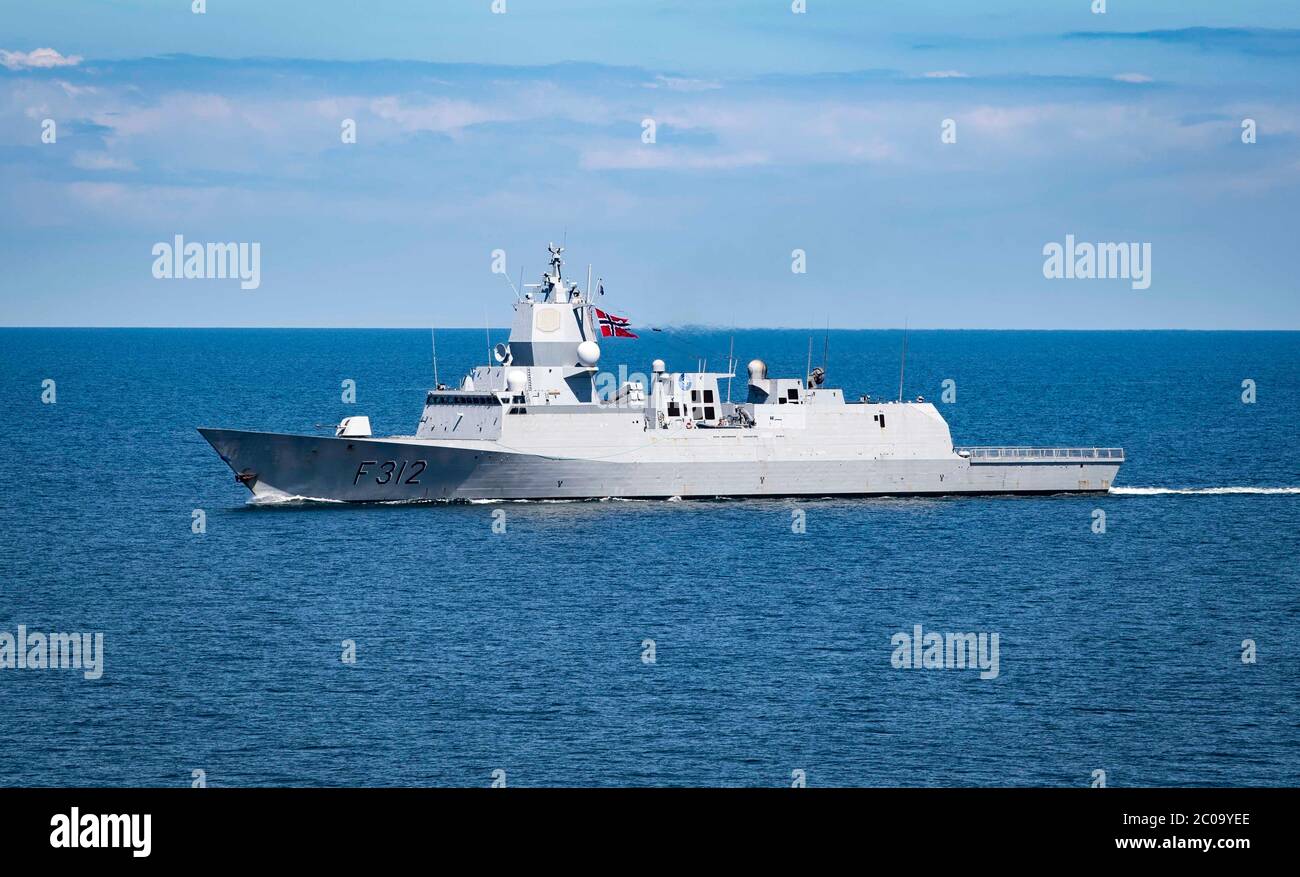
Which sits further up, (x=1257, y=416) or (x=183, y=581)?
(x=1257, y=416)

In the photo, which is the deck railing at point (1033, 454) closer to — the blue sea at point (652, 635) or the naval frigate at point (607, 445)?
the naval frigate at point (607, 445)

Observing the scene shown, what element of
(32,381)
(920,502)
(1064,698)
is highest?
(32,381)

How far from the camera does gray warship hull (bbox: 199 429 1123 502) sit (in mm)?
50719

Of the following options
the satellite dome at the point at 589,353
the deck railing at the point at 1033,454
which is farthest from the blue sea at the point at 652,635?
the satellite dome at the point at 589,353

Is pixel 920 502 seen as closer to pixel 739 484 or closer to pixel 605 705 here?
pixel 739 484

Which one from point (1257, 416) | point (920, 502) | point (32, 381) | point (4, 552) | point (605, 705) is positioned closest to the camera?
point (605, 705)

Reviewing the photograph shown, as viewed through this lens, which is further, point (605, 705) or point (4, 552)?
point (4, 552)

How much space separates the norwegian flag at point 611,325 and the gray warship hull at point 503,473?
5.00m

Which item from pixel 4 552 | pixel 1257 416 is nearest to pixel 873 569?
pixel 4 552

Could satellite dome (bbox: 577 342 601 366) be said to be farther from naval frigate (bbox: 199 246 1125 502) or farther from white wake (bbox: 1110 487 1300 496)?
white wake (bbox: 1110 487 1300 496)

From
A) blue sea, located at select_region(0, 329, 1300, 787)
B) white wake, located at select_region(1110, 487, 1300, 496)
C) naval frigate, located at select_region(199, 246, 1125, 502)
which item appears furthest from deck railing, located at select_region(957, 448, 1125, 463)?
blue sea, located at select_region(0, 329, 1300, 787)

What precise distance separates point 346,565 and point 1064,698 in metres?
19.6

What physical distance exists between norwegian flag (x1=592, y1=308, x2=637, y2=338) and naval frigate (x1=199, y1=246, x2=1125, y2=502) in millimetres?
46
